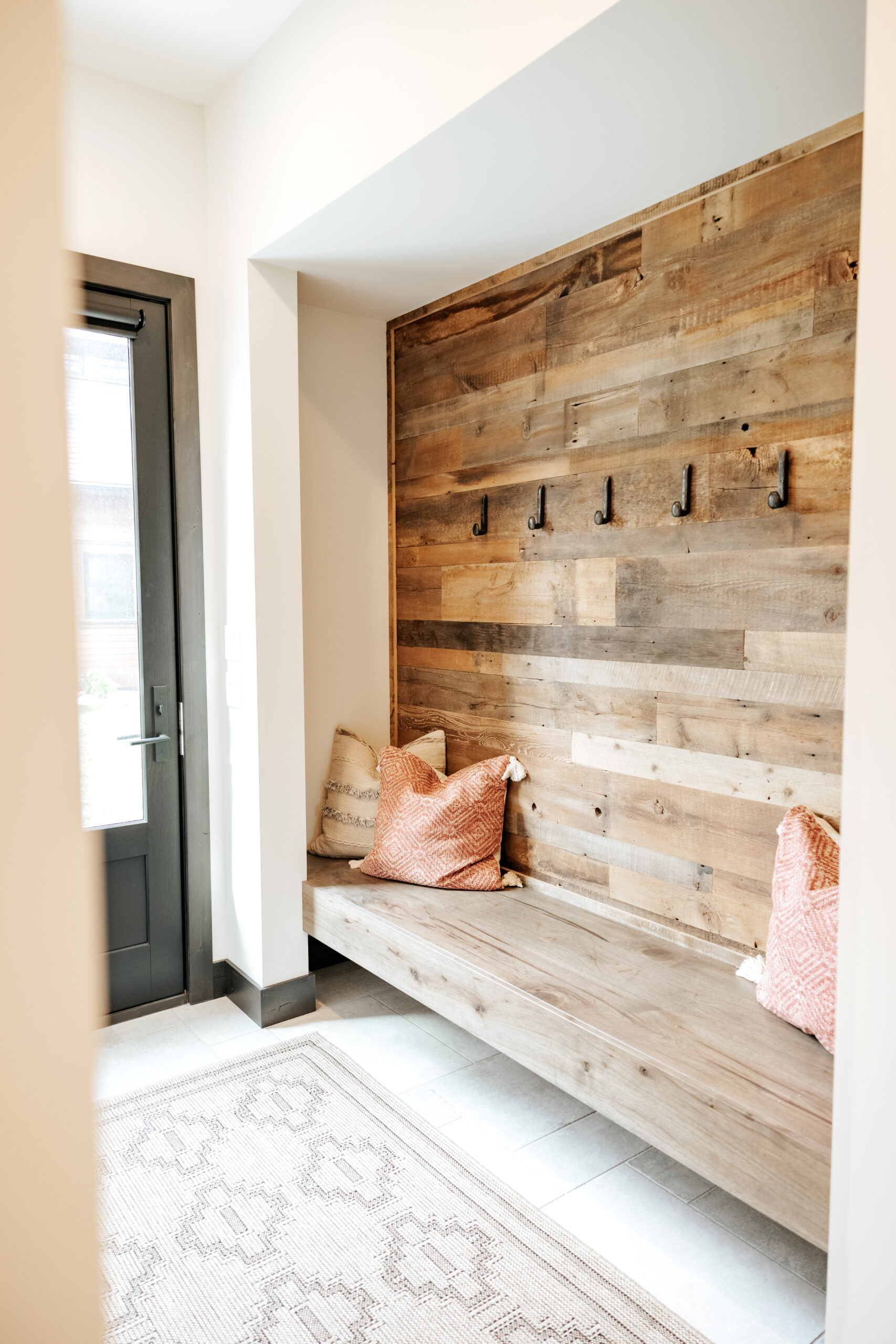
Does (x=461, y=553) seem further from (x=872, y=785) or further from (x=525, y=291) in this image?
(x=872, y=785)

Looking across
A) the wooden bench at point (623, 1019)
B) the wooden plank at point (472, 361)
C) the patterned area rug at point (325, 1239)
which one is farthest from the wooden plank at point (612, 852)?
the wooden plank at point (472, 361)

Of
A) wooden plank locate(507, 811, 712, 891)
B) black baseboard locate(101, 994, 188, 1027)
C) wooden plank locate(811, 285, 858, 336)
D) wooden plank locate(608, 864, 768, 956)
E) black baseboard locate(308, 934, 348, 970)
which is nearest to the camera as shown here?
wooden plank locate(811, 285, 858, 336)

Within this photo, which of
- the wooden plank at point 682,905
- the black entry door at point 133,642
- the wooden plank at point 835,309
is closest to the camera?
the wooden plank at point 835,309

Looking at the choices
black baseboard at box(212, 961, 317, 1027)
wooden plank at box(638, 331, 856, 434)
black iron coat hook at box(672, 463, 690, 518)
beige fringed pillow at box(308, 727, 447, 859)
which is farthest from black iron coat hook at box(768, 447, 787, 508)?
black baseboard at box(212, 961, 317, 1027)

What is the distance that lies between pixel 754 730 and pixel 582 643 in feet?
1.93

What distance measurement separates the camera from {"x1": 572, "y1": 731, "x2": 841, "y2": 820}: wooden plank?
1.88 m

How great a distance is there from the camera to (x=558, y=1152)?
6.81 ft

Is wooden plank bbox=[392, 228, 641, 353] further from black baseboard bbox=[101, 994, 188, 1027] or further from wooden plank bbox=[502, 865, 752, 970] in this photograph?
black baseboard bbox=[101, 994, 188, 1027]

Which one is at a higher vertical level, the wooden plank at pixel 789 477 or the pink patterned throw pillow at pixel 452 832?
the wooden plank at pixel 789 477

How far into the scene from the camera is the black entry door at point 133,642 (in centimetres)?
262

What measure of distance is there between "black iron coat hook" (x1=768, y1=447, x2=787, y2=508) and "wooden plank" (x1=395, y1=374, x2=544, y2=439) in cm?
85

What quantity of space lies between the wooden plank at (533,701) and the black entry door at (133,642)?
85cm

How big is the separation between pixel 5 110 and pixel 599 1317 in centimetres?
195

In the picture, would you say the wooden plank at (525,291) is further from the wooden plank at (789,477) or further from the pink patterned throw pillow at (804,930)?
the pink patterned throw pillow at (804,930)
